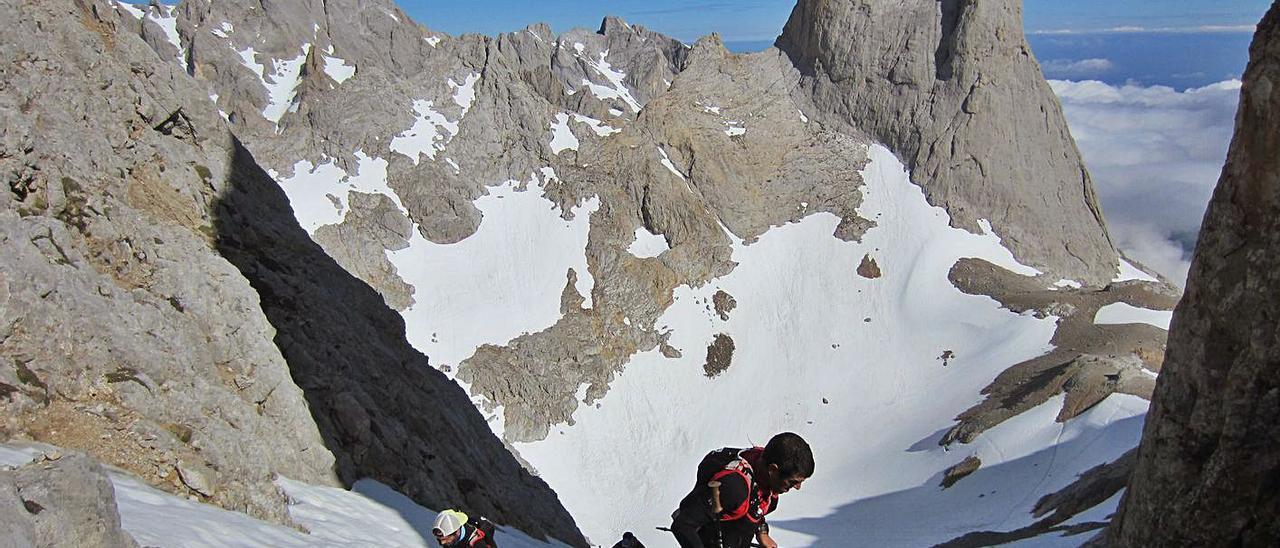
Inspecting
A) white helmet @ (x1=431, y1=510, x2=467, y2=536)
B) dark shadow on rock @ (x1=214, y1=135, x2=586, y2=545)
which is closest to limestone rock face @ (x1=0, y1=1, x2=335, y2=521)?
dark shadow on rock @ (x1=214, y1=135, x2=586, y2=545)

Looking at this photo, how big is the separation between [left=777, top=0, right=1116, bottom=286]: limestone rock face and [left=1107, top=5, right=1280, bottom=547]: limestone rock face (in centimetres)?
7744

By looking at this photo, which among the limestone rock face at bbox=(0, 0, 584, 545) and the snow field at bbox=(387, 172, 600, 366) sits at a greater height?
the snow field at bbox=(387, 172, 600, 366)

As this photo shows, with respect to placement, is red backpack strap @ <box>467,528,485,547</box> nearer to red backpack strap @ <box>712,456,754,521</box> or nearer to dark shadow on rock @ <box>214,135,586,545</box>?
red backpack strap @ <box>712,456,754,521</box>

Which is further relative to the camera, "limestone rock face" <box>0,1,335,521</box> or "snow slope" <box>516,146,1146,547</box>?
"snow slope" <box>516,146,1146,547</box>

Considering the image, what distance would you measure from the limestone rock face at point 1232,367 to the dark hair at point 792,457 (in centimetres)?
410

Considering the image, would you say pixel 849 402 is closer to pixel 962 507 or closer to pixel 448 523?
pixel 962 507

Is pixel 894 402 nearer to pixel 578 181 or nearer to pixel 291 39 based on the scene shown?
pixel 578 181

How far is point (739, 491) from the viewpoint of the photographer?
26.6ft

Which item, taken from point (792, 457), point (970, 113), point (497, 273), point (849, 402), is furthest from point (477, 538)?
point (970, 113)

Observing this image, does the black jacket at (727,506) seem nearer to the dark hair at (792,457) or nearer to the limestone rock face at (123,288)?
the dark hair at (792,457)

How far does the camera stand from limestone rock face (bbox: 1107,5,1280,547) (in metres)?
7.88

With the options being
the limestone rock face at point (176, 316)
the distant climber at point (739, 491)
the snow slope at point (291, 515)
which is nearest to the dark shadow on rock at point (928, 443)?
the limestone rock face at point (176, 316)

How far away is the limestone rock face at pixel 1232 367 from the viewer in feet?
25.8

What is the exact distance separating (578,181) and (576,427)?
29292mm
